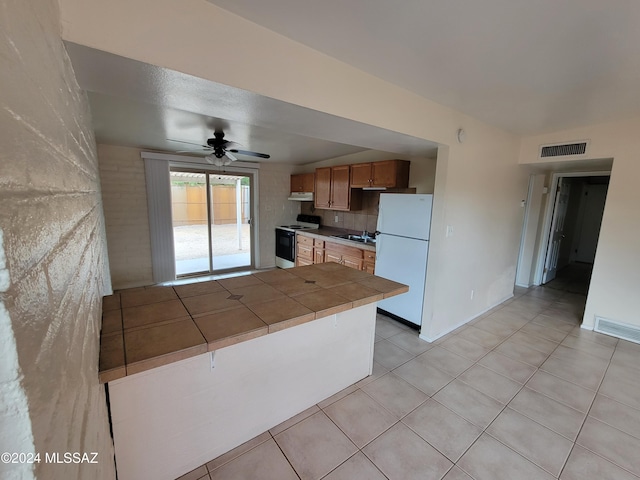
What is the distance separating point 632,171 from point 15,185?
14.2ft

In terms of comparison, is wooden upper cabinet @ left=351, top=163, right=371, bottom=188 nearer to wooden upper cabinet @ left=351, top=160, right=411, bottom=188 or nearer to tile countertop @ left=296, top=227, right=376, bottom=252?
wooden upper cabinet @ left=351, top=160, right=411, bottom=188

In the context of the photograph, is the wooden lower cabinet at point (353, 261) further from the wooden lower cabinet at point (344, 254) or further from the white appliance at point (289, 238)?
the white appliance at point (289, 238)

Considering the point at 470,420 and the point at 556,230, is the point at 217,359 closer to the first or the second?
the point at 470,420

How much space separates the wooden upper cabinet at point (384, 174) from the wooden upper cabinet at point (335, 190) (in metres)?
0.27

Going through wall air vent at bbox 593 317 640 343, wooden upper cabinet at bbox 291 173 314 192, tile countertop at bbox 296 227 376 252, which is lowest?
wall air vent at bbox 593 317 640 343

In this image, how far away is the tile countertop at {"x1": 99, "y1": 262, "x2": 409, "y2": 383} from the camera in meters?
1.12

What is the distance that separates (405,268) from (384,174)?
1360mm

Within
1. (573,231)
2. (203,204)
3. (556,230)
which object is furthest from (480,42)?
(573,231)

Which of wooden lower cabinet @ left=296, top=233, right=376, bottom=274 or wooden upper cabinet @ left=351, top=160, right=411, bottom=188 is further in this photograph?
wooden lower cabinet @ left=296, top=233, right=376, bottom=274

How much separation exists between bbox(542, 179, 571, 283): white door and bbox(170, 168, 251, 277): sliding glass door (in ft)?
17.7

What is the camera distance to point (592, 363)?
2529 millimetres

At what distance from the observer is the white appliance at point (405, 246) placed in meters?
2.88

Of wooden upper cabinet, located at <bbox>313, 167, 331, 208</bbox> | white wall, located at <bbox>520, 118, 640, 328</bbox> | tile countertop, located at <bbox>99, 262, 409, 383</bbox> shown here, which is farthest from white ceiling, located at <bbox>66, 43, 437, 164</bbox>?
white wall, located at <bbox>520, 118, 640, 328</bbox>

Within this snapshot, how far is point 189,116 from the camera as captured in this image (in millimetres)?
2395
